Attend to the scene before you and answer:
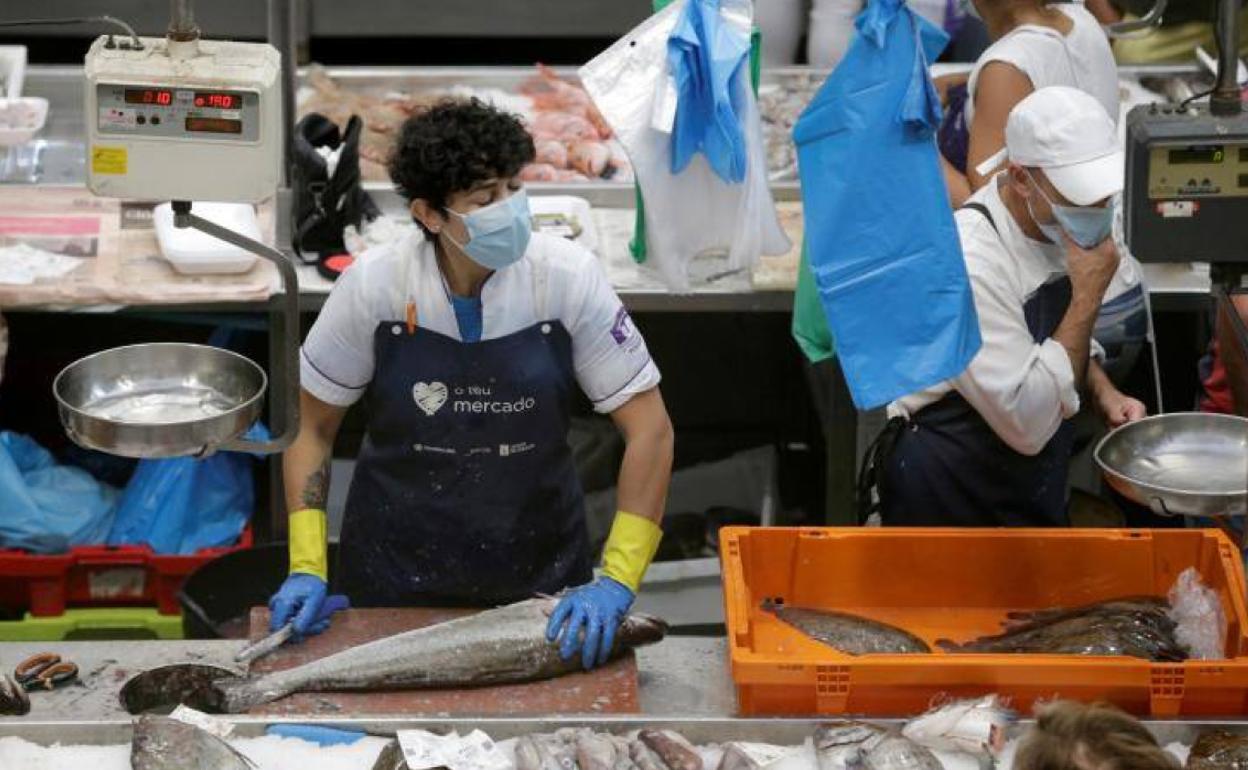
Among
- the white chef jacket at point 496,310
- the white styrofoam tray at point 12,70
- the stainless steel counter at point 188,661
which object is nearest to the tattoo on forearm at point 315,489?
the white chef jacket at point 496,310

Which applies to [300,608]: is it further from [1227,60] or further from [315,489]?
[1227,60]

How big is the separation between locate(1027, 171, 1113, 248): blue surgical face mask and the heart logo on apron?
4.24 ft

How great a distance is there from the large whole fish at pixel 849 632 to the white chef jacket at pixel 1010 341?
537 mm

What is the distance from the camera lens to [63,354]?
22.2 feet

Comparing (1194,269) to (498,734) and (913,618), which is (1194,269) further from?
(498,734)

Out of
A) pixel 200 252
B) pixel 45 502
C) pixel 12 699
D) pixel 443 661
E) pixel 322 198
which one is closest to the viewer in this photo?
pixel 12 699

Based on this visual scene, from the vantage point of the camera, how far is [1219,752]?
369cm

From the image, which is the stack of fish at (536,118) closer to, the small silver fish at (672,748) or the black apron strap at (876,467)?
the black apron strap at (876,467)

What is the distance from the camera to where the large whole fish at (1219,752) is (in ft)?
12.0

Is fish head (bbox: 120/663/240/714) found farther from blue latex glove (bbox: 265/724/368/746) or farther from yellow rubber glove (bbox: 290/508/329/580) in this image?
yellow rubber glove (bbox: 290/508/329/580)

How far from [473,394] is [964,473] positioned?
110 cm

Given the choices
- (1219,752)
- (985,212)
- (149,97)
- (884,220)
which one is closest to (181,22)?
(149,97)

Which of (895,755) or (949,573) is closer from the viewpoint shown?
(895,755)

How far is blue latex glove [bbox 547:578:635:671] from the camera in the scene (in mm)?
4027
